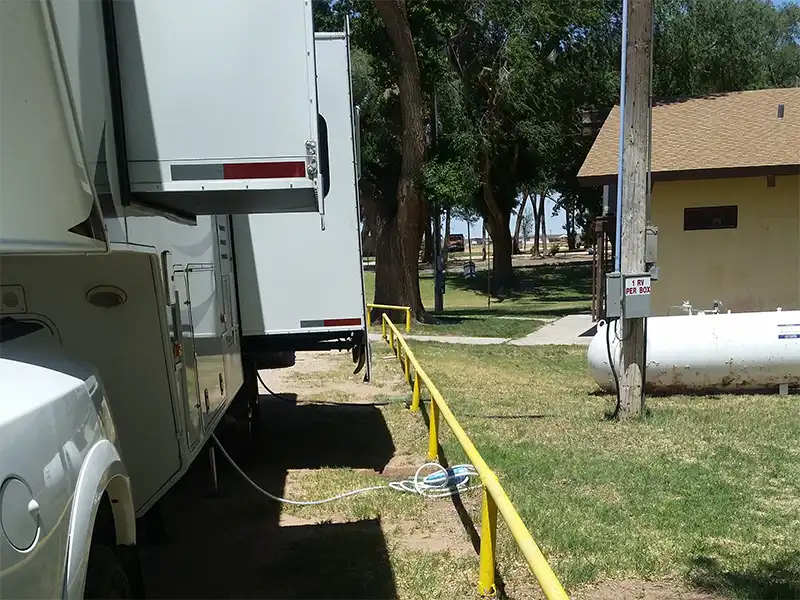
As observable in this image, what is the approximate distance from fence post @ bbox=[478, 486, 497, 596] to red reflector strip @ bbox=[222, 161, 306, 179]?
1825 mm

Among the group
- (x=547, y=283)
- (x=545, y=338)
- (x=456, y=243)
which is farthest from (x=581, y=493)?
(x=456, y=243)

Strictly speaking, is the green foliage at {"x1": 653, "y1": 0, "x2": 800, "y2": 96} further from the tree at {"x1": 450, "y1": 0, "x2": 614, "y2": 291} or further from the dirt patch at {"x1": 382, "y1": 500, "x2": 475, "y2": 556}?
the dirt patch at {"x1": 382, "y1": 500, "x2": 475, "y2": 556}

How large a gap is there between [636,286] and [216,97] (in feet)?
17.5

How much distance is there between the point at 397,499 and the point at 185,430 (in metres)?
2.31

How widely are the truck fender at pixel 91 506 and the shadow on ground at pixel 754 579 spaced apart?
3047 millimetres

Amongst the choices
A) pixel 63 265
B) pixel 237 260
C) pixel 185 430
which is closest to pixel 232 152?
pixel 63 265

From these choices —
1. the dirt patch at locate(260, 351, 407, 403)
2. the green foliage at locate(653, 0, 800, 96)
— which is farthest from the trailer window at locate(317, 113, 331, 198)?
the green foliage at locate(653, 0, 800, 96)

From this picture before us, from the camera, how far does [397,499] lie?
5.80m

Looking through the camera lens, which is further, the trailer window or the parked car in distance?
the parked car in distance

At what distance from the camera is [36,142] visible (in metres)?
2.26

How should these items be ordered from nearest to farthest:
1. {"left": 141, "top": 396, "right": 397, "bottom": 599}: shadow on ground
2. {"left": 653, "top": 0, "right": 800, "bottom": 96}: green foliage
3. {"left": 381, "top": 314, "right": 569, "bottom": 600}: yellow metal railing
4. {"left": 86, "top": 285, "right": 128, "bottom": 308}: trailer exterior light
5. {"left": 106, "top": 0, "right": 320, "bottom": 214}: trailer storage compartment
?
{"left": 381, "top": 314, "right": 569, "bottom": 600}: yellow metal railing
{"left": 106, "top": 0, "right": 320, "bottom": 214}: trailer storage compartment
{"left": 86, "top": 285, "right": 128, "bottom": 308}: trailer exterior light
{"left": 141, "top": 396, "right": 397, "bottom": 599}: shadow on ground
{"left": 653, "top": 0, "right": 800, "bottom": 96}: green foliage

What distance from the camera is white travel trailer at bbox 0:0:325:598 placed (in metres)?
2.15

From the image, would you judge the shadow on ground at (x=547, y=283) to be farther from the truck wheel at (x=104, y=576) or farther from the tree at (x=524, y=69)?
the truck wheel at (x=104, y=576)

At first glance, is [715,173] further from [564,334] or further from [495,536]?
[495,536]
